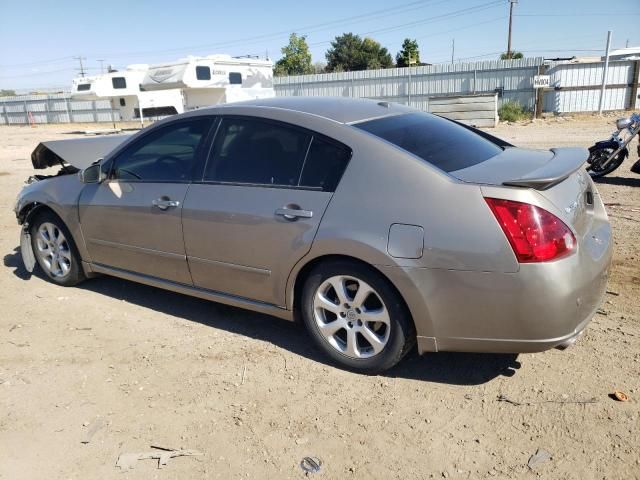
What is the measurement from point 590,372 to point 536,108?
23.3 meters

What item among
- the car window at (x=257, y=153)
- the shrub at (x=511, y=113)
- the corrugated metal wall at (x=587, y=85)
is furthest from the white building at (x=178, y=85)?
the car window at (x=257, y=153)

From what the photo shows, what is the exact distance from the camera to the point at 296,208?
3357 mm

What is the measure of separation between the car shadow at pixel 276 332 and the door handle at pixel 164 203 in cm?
93

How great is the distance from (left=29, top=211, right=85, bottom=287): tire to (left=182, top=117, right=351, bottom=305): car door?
5.08ft

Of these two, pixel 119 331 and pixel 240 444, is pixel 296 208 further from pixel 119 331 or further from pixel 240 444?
pixel 119 331

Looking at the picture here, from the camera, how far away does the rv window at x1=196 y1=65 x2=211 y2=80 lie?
2453 cm

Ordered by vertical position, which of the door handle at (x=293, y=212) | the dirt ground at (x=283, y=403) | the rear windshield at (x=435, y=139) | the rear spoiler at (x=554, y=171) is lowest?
the dirt ground at (x=283, y=403)

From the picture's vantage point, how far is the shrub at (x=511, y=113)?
76.7 ft

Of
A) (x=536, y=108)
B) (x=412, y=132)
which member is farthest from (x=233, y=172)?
(x=536, y=108)

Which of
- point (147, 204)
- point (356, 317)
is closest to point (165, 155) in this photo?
point (147, 204)

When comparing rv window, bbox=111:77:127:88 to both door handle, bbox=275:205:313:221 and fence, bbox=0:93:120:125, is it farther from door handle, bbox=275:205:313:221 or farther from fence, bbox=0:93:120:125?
door handle, bbox=275:205:313:221

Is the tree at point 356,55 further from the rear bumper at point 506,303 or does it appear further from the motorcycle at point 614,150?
the rear bumper at point 506,303

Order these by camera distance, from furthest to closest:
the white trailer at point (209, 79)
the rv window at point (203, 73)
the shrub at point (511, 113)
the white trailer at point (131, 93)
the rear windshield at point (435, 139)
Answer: the white trailer at point (131, 93) < the rv window at point (203, 73) < the white trailer at point (209, 79) < the shrub at point (511, 113) < the rear windshield at point (435, 139)

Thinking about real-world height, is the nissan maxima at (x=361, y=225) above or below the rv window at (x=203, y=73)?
below
